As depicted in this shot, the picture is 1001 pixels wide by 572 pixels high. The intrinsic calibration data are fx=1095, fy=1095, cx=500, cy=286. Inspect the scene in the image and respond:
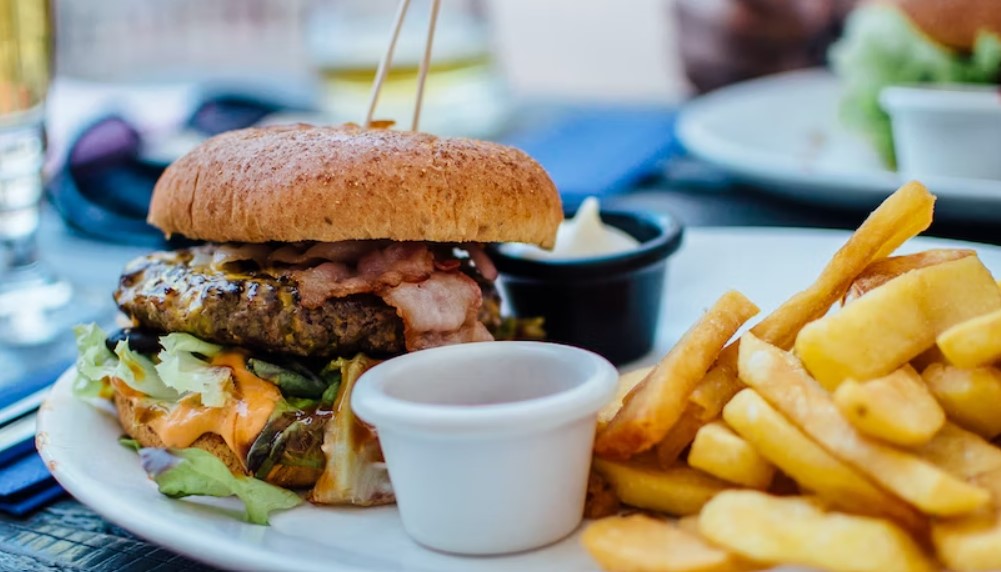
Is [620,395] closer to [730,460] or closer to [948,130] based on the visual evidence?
[730,460]

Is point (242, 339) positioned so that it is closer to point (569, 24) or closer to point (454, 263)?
point (454, 263)

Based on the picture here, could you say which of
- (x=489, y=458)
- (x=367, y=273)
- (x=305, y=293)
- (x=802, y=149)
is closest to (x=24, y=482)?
(x=305, y=293)

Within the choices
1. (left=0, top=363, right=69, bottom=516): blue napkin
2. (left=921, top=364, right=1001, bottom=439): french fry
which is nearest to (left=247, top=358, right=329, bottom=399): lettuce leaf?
(left=0, top=363, right=69, bottom=516): blue napkin

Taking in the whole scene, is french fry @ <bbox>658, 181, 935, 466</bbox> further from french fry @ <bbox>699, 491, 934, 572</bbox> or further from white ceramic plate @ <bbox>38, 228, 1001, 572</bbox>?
white ceramic plate @ <bbox>38, 228, 1001, 572</bbox>

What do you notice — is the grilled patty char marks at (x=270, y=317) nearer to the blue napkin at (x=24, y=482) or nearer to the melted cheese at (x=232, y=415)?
the melted cheese at (x=232, y=415)

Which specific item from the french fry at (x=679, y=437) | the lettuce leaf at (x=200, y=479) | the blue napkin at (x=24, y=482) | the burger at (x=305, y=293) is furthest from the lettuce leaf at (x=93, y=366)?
the french fry at (x=679, y=437)

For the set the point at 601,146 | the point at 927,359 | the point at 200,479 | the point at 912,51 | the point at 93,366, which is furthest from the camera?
the point at 601,146

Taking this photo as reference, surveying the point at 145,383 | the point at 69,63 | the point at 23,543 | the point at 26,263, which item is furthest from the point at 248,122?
→ the point at 69,63
